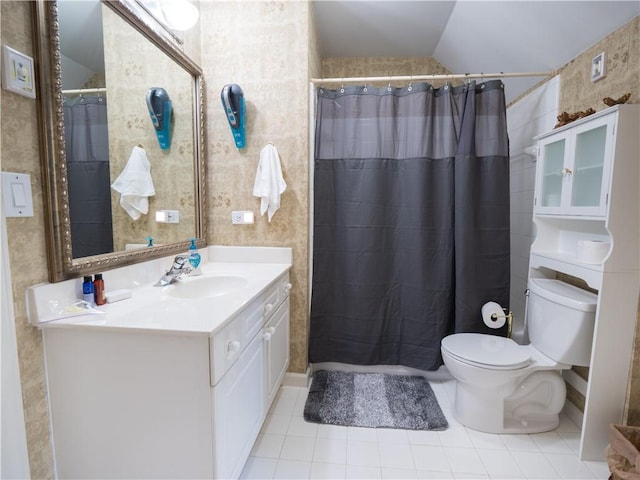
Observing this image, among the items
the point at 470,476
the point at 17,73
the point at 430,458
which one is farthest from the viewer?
the point at 430,458

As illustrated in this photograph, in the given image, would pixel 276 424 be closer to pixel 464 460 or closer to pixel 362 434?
pixel 362 434

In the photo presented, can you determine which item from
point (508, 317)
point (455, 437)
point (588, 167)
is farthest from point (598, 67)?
A: point (455, 437)

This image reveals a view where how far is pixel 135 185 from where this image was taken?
145 cm

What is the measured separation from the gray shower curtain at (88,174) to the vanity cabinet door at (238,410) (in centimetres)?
71

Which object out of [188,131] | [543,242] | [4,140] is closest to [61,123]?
[4,140]

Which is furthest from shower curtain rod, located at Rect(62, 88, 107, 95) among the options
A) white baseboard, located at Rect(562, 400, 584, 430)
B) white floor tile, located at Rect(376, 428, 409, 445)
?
white baseboard, located at Rect(562, 400, 584, 430)

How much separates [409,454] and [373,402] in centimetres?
41

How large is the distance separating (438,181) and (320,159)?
2.56 ft

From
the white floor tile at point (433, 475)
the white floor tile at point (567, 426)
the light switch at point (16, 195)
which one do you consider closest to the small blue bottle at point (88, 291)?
the light switch at point (16, 195)

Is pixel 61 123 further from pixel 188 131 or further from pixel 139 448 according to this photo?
pixel 139 448

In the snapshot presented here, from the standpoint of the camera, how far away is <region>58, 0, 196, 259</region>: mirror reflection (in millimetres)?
1105

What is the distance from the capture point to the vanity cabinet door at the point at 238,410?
102cm

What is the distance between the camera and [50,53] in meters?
1.00

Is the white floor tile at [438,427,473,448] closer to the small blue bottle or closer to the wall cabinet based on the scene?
the wall cabinet
